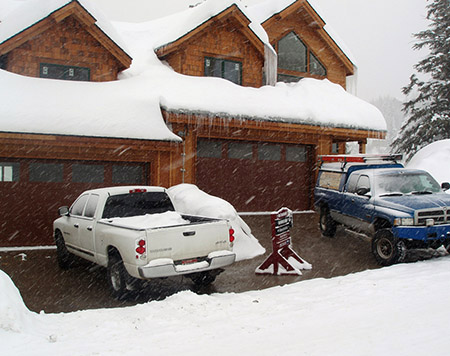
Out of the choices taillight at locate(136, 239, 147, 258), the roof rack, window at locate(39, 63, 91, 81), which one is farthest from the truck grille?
window at locate(39, 63, 91, 81)

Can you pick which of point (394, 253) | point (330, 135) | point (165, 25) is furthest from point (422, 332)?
point (165, 25)

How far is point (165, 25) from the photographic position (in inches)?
811

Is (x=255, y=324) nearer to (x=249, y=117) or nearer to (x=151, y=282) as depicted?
(x=151, y=282)

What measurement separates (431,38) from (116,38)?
20.2m

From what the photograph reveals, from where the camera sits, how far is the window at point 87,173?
41.4ft

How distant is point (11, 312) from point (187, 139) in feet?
32.7

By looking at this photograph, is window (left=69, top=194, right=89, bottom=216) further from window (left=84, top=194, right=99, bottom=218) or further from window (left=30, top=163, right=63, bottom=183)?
window (left=30, top=163, right=63, bottom=183)

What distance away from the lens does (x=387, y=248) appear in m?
9.26

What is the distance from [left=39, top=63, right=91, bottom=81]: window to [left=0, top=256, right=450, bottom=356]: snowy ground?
10.4 m

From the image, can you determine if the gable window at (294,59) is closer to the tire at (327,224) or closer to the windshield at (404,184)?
the tire at (327,224)

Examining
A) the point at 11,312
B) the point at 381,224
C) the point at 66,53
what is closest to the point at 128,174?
the point at 66,53

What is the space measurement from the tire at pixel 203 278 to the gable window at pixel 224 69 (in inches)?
417

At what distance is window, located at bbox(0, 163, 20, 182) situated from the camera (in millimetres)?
11783

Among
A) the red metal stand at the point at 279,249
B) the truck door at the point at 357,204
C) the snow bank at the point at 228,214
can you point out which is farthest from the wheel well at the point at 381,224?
the snow bank at the point at 228,214
